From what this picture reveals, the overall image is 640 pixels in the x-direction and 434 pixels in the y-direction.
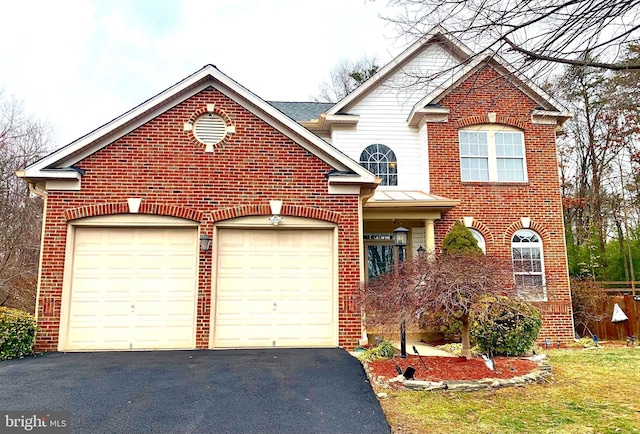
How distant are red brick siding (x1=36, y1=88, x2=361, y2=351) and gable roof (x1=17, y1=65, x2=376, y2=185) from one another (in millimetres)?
142

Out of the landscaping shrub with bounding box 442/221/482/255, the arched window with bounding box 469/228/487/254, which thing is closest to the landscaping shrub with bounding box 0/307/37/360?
the landscaping shrub with bounding box 442/221/482/255

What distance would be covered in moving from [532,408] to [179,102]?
849 cm

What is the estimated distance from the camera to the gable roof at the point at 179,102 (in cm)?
870

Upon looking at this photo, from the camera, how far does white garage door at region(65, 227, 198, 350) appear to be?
8.59 m

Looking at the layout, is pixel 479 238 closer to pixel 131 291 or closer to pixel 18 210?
pixel 131 291

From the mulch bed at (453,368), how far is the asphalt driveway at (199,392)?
0.43 m

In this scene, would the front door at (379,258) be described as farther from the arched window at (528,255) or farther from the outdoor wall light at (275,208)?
the outdoor wall light at (275,208)

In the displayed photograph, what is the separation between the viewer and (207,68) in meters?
9.23

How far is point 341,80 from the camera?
31109 millimetres

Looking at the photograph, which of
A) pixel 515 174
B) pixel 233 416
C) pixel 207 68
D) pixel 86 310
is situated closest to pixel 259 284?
pixel 86 310

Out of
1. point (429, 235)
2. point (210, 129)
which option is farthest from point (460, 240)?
point (210, 129)

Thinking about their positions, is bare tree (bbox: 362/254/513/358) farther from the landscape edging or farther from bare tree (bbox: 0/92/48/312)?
bare tree (bbox: 0/92/48/312)

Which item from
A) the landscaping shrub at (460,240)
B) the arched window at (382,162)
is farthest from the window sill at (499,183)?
the arched window at (382,162)

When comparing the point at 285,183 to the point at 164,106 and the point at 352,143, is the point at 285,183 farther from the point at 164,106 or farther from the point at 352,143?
the point at 352,143
